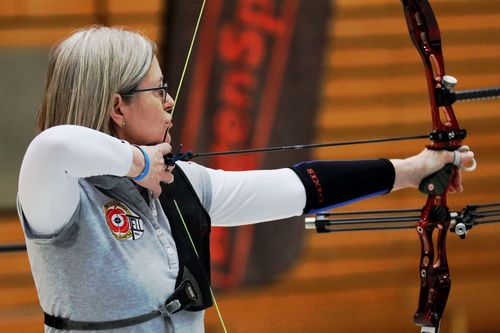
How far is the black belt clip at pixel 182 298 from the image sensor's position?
5.09 ft

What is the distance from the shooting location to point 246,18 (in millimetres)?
3545

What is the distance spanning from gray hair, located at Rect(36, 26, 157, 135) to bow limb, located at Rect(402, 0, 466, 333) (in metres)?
0.61

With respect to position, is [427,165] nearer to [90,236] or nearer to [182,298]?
[182,298]

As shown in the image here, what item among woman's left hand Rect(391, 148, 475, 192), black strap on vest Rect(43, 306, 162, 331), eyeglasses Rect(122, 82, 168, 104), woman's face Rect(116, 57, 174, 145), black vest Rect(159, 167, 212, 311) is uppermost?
eyeglasses Rect(122, 82, 168, 104)

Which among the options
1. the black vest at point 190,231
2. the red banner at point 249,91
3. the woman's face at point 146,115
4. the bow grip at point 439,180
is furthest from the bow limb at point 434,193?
the red banner at point 249,91

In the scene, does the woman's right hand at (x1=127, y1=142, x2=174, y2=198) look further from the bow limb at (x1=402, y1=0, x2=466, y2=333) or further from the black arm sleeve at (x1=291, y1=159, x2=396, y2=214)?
the bow limb at (x1=402, y1=0, x2=466, y2=333)

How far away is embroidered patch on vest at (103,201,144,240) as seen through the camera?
1536mm

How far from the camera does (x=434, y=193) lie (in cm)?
181

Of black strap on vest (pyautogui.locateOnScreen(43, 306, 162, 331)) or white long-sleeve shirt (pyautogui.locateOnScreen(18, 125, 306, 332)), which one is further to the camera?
black strap on vest (pyautogui.locateOnScreen(43, 306, 162, 331))

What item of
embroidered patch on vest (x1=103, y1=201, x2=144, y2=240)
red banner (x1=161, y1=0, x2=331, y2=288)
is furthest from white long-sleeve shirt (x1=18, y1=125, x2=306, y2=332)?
red banner (x1=161, y1=0, x2=331, y2=288)

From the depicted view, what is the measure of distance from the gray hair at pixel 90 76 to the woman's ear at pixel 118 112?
0.01m

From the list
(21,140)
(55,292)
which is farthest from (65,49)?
(21,140)

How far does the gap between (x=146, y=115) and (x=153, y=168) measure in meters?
0.14

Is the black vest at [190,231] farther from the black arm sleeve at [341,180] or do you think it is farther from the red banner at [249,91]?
the red banner at [249,91]
